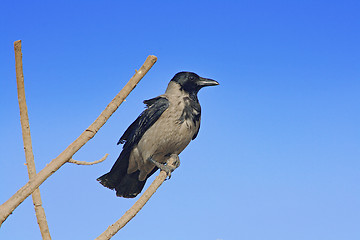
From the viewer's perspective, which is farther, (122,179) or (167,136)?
(122,179)

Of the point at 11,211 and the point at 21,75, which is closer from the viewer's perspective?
the point at 11,211

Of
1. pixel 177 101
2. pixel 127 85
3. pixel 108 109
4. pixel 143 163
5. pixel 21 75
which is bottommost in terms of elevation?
pixel 21 75

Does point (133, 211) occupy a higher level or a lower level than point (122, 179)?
lower

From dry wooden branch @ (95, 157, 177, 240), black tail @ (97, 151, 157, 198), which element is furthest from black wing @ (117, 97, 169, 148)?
dry wooden branch @ (95, 157, 177, 240)

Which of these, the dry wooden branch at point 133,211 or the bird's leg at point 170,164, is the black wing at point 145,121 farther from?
the dry wooden branch at point 133,211

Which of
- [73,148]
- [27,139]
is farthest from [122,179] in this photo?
[73,148]

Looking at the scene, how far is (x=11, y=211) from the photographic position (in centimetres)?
263

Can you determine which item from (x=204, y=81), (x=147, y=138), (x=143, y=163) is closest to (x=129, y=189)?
(x=143, y=163)

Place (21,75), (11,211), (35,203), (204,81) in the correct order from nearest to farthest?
(11,211), (21,75), (35,203), (204,81)

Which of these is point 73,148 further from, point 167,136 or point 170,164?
point 170,164

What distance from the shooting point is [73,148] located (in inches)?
112

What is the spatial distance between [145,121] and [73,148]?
252cm

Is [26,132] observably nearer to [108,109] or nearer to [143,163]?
[108,109]

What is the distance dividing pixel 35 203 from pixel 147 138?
2.31 metres
